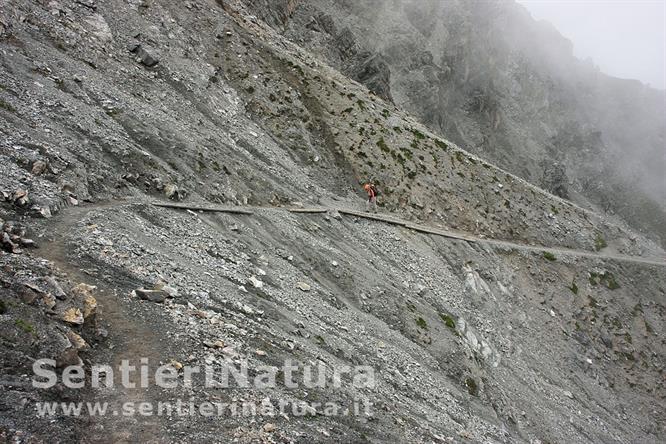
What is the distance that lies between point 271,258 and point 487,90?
14446cm

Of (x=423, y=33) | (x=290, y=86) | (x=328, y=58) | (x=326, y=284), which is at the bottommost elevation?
(x=326, y=284)

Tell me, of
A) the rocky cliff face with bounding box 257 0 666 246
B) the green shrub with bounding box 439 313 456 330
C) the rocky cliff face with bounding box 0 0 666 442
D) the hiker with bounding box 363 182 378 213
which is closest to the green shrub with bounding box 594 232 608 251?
the rocky cliff face with bounding box 0 0 666 442

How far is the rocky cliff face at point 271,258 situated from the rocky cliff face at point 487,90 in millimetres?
43594

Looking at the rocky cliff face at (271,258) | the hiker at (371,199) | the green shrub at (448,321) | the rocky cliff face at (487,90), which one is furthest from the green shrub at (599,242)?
the rocky cliff face at (487,90)

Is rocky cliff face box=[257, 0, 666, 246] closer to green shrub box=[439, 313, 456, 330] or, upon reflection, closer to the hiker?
the hiker

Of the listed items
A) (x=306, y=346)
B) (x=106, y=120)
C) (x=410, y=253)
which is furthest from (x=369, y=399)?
(x=106, y=120)

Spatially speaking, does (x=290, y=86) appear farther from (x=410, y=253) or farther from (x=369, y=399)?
(x=369, y=399)

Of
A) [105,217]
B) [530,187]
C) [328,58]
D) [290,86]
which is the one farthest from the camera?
[328,58]

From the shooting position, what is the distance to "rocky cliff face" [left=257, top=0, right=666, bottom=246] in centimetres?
12644

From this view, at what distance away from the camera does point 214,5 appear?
59.9 metres

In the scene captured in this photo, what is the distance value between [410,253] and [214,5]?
140ft

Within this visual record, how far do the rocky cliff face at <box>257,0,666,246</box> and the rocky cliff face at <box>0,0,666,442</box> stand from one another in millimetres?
43594

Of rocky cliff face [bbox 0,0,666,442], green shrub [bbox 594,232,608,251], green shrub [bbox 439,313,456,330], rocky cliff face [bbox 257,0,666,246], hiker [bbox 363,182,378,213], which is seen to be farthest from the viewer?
rocky cliff face [bbox 257,0,666,246]

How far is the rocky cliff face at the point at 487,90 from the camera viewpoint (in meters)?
126
